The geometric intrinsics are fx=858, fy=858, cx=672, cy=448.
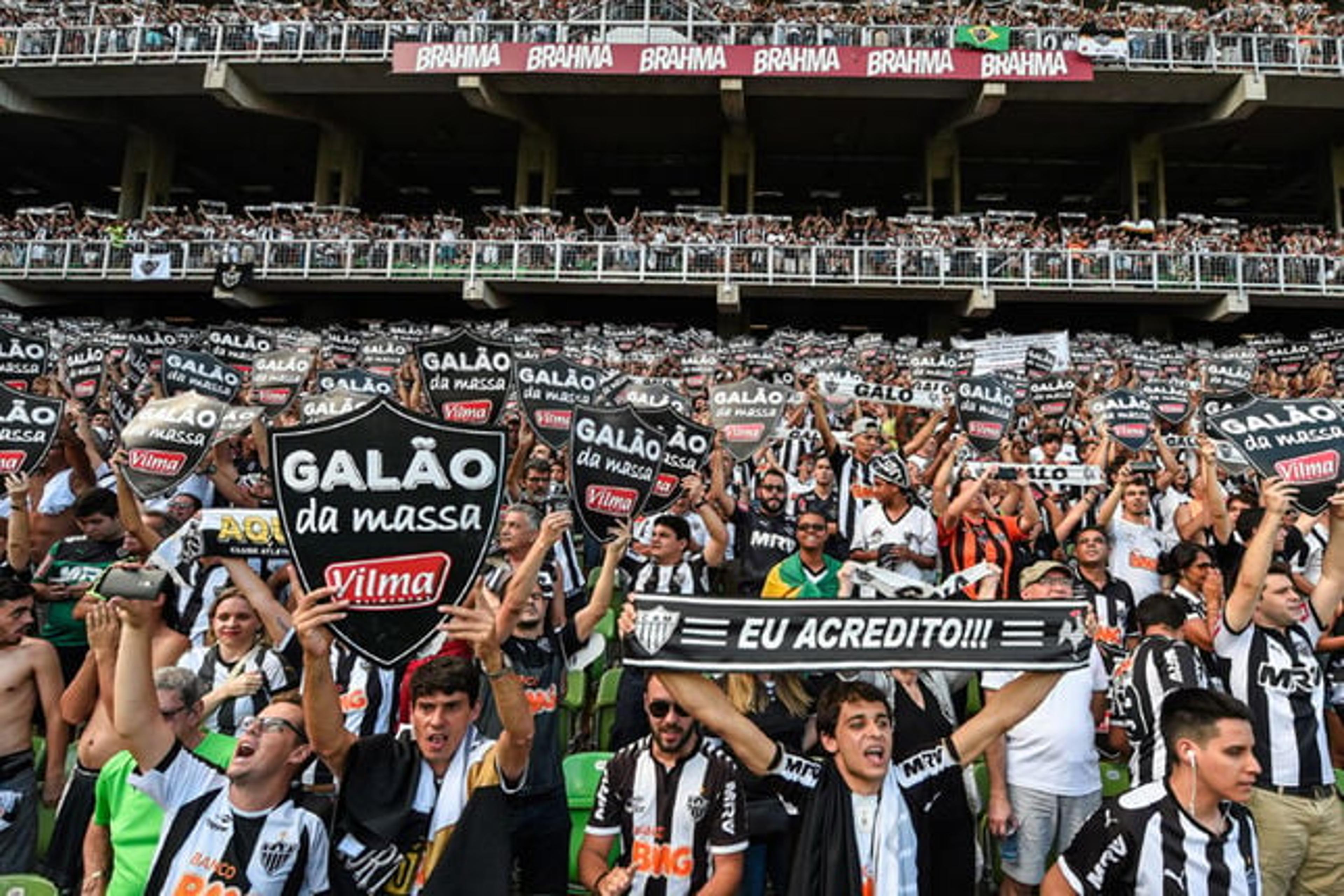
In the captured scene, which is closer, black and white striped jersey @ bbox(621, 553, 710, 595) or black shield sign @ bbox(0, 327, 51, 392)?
black and white striped jersey @ bbox(621, 553, 710, 595)

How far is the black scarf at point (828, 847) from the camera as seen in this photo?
2.52 m

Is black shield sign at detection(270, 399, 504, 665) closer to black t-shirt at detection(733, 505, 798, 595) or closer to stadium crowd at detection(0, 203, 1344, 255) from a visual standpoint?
black t-shirt at detection(733, 505, 798, 595)

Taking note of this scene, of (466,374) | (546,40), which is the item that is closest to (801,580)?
(466,374)

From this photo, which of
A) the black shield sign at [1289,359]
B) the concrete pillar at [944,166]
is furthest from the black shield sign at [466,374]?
the concrete pillar at [944,166]

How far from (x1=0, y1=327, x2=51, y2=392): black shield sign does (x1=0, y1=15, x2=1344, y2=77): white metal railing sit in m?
16.2

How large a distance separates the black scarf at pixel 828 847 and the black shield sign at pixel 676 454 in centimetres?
249

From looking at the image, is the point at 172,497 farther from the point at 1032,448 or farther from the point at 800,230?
the point at 800,230

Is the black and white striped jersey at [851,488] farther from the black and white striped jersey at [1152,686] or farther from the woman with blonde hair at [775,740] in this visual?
the woman with blonde hair at [775,740]

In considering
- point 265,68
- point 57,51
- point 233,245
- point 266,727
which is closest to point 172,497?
point 266,727

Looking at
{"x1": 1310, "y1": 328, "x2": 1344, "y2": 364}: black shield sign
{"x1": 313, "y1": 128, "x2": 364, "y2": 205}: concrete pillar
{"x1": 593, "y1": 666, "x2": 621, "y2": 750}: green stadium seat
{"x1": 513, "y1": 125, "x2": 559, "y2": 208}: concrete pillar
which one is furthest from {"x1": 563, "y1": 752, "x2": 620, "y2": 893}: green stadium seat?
{"x1": 313, "y1": 128, "x2": 364, "y2": 205}: concrete pillar

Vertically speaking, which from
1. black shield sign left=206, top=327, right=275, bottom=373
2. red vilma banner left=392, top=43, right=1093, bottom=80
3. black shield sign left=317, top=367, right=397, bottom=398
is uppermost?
red vilma banner left=392, top=43, right=1093, bottom=80

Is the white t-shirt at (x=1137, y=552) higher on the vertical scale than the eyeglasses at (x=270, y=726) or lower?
higher

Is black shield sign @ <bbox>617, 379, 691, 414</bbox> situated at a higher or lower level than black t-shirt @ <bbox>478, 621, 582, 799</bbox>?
higher

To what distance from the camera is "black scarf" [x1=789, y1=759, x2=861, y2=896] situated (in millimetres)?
2516
